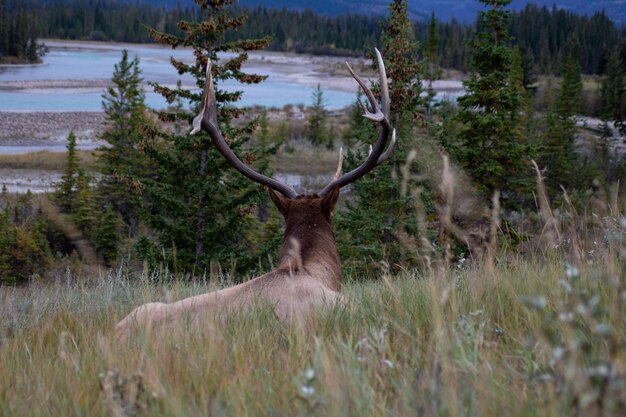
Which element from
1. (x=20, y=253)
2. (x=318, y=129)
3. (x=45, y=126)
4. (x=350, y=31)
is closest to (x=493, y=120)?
(x=20, y=253)

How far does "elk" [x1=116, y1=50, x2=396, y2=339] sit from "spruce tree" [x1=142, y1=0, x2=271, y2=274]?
6901 millimetres

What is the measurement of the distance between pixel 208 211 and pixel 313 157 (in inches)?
1126

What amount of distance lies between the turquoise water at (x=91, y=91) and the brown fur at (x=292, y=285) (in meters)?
38.7

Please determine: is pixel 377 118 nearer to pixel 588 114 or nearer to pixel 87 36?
pixel 588 114

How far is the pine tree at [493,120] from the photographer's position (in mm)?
17328

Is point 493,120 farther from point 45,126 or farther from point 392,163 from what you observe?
point 45,126

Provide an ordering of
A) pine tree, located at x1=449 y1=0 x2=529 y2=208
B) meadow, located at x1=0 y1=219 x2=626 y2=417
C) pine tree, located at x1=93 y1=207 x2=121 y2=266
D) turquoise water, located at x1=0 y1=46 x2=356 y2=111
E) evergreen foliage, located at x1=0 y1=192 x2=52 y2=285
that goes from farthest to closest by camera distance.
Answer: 1. turquoise water, located at x1=0 y1=46 x2=356 y2=111
2. pine tree, located at x1=93 y1=207 x2=121 y2=266
3. evergreen foliage, located at x1=0 y1=192 x2=52 y2=285
4. pine tree, located at x1=449 y1=0 x2=529 y2=208
5. meadow, located at x1=0 y1=219 x2=626 y2=417

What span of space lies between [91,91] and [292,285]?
57363 millimetres

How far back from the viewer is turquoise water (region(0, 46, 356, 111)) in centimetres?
5197

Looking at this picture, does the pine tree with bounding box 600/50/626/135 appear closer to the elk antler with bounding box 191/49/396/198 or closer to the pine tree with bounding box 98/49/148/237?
the pine tree with bounding box 98/49/148/237

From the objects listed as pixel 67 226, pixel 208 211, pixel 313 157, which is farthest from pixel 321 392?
pixel 313 157

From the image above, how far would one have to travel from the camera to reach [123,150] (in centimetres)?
2866

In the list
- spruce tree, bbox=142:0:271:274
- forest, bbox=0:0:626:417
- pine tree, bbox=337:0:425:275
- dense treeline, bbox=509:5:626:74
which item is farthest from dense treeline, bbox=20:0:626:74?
spruce tree, bbox=142:0:271:274

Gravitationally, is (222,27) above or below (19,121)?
above
